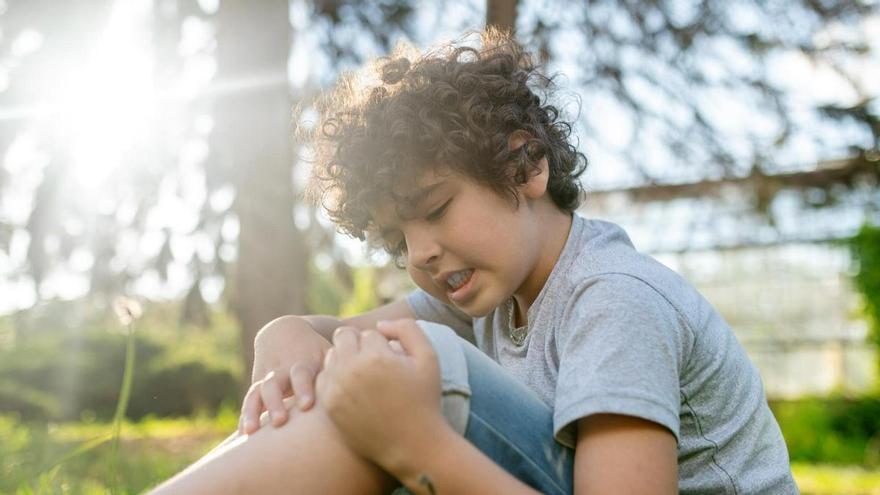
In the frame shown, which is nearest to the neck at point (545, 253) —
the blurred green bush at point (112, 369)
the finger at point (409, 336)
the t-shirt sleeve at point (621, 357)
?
the t-shirt sleeve at point (621, 357)

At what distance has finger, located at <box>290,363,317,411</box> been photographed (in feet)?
4.50

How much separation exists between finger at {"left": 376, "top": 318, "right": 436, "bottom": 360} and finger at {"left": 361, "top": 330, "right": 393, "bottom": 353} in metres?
0.03

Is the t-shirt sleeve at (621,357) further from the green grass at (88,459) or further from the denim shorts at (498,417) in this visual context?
the green grass at (88,459)

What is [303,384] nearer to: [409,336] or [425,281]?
[409,336]

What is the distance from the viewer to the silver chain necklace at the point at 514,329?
1790mm

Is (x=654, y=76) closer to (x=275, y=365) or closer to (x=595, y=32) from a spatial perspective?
(x=595, y=32)

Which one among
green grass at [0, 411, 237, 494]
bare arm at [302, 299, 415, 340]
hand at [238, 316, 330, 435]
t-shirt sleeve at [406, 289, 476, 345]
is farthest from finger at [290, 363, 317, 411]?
green grass at [0, 411, 237, 494]

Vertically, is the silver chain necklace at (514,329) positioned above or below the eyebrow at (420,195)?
below

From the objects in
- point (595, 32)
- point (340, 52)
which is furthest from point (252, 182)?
point (595, 32)

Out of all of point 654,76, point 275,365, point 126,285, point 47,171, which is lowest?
point 126,285

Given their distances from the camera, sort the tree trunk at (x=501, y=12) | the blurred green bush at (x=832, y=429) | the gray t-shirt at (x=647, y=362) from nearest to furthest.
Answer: the gray t-shirt at (x=647, y=362) → the tree trunk at (x=501, y=12) → the blurred green bush at (x=832, y=429)

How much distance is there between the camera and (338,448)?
4.22 feet

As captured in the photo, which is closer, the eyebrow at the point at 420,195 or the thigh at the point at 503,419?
the thigh at the point at 503,419

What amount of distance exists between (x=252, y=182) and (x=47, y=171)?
103cm
